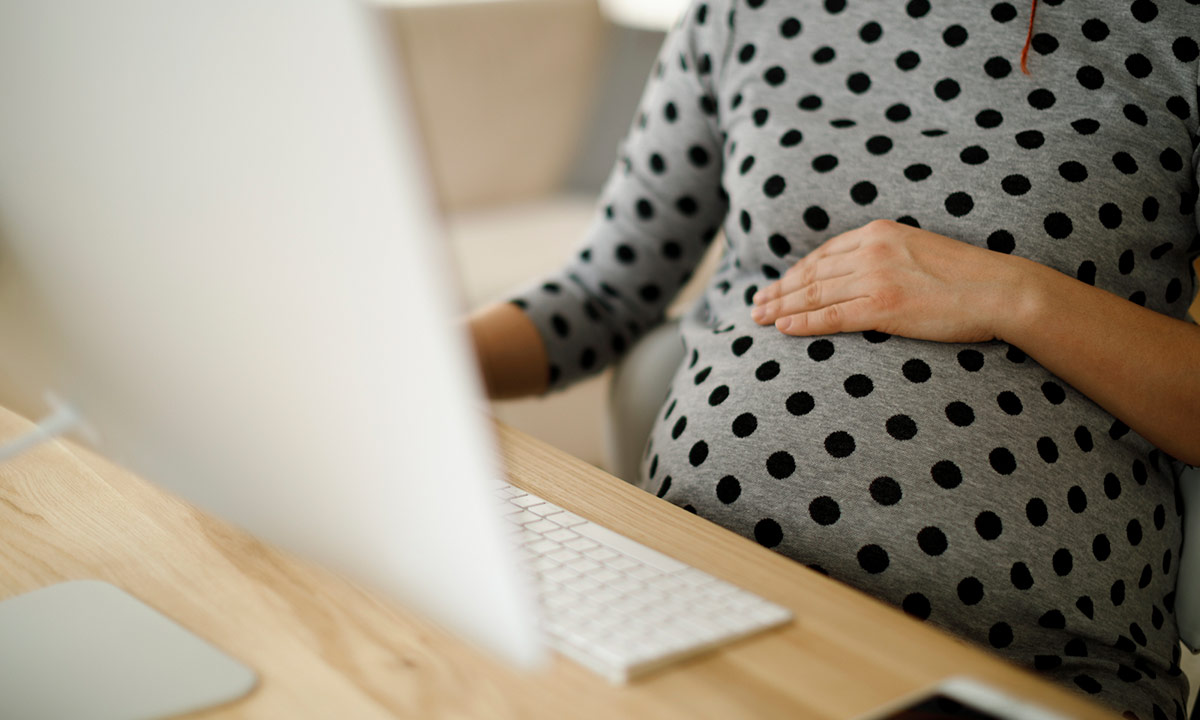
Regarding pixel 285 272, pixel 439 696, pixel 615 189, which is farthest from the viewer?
pixel 615 189

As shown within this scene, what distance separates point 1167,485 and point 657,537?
1.62ft

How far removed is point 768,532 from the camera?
67 cm

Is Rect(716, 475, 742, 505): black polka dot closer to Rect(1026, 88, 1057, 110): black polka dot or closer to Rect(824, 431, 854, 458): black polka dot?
Rect(824, 431, 854, 458): black polka dot

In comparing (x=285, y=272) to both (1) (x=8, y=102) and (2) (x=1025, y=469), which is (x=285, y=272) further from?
(2) (x=1025, y=469)

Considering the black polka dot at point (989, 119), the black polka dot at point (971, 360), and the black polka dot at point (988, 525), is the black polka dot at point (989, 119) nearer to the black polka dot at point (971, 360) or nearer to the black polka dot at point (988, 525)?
the black polka dot at point (971, 360)

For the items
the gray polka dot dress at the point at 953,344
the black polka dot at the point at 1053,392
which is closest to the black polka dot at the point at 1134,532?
the gray polka dot dress at the point at 953,344

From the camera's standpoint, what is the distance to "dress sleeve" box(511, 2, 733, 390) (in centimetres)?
97

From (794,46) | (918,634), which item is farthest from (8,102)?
(794,46)

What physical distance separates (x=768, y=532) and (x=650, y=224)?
454mm

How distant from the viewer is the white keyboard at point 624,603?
42cm

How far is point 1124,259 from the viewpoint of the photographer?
748 millimetres

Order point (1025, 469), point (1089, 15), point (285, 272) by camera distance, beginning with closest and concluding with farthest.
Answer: point (285, 272), point (1025, 469), point (1089, 15)

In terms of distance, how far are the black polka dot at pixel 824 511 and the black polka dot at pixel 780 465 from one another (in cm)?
3

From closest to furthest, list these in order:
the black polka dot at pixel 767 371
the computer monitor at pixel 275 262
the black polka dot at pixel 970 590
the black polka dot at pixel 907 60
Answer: the computer monitor at pixel 275 262 → the black polka dot at pixel 970 590 → the black polka dot at pixel 767 371 → the black polka dot at pixel 907 60
